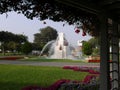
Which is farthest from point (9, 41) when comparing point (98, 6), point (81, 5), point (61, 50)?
point (81, 5)

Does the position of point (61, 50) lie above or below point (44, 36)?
below

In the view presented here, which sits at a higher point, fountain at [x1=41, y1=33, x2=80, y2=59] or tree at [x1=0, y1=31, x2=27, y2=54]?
tree at [x1=0, y1=31, x2=27, y2=54]

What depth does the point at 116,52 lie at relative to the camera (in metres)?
5.42

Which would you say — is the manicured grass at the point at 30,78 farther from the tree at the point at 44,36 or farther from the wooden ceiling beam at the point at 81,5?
the tree at the point at 44,36

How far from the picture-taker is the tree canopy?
13.1 ft

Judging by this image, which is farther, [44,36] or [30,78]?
[44,36]

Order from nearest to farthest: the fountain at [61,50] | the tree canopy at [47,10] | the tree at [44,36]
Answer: the tree canopy at [47,10], the fountain at [61,50], the tree at [44,36]

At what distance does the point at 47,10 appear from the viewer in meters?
4.29

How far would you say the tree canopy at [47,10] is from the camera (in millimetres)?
4008

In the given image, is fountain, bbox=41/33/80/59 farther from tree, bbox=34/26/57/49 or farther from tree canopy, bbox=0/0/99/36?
tree canopy, bbox=0/0/99/36

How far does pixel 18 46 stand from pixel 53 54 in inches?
908

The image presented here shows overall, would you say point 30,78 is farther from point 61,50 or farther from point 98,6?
point 61,50

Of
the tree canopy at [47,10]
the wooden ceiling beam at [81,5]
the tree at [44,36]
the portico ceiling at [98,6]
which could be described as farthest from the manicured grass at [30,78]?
the tree at [44,36]

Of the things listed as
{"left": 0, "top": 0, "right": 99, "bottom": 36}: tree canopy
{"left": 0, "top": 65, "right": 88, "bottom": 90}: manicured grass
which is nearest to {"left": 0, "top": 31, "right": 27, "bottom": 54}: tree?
{"left": 0, "top": 65, "right": 88, "bottom": 90}: manicured grass
